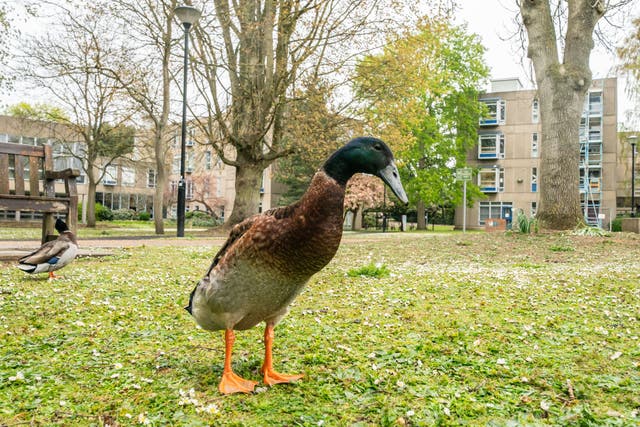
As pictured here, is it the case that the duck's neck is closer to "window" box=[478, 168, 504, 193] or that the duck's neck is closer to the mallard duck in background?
the mallard duck in background

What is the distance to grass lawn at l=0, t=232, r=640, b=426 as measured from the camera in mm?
2473

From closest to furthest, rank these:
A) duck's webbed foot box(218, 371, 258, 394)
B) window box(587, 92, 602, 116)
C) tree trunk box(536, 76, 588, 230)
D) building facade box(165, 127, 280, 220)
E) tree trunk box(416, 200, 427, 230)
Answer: duck's webbed foot box(218, 371, 258, 394) → tree trunk box(536, 76, 588, 230) → tree trunk box(416, 200, 427, 230) → window box(587, 92, 602, 116) → building facade box(165, 127, 280, 220)

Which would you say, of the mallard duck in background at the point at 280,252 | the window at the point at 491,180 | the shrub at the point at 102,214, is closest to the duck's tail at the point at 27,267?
the mallard duck in background at the point at 280,252

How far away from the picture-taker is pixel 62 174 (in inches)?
317

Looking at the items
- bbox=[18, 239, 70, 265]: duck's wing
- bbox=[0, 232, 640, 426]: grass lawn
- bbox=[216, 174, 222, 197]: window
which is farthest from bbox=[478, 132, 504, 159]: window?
bbox=[18, 239, 70, 265]: duck's wing

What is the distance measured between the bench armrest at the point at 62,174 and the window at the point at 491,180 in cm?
4724

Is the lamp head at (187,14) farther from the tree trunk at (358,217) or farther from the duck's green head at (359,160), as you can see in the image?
the tree trunk at (358,217)

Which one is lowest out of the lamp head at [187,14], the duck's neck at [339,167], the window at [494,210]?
the duck's neck at [339,167]

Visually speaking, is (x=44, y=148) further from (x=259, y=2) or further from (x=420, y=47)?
(x=420, y=47)

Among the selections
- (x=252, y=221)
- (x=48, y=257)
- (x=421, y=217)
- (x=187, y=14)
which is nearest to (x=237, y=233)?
(x=252, y=221)

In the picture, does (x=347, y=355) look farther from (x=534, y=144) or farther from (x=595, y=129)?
(x=595, y=129)

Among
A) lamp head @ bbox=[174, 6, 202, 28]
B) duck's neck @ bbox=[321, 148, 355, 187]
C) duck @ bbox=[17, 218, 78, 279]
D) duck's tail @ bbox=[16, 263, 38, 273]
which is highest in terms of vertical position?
lamp head @ bbox=[174, 6, 202, 28]

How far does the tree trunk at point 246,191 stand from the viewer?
67.2ft

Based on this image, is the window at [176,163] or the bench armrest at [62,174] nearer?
the bench armrest at [62,174]
